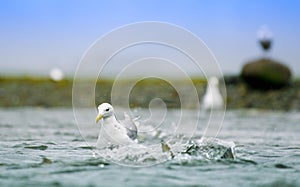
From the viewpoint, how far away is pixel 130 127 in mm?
8234

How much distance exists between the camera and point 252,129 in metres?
14.4

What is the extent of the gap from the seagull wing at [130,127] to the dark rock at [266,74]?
1837 centimetres

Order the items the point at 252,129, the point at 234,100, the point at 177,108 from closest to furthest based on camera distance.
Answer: the point at 252,129, the point at 177,108, the point at 234,100

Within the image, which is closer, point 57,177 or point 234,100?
point 57,177

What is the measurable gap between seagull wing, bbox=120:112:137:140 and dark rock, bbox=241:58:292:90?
18.4m

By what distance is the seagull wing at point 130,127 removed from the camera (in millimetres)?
8078

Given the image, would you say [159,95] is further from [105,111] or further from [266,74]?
[105,111]

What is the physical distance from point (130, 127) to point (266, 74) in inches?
750

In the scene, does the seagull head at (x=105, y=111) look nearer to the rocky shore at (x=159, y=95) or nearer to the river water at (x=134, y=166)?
the river water at (x=134, y=166)

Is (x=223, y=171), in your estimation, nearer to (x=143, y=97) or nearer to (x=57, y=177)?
(x=57, y=177)

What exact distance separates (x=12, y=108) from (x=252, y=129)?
10.6 meters

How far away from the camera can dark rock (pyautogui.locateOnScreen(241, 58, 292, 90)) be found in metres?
26.3

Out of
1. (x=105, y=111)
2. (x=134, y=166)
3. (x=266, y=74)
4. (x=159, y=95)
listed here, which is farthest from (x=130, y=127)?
(x=266, y=74)

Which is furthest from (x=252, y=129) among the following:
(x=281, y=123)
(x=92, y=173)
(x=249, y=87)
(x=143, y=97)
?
(x=249, y=87)
